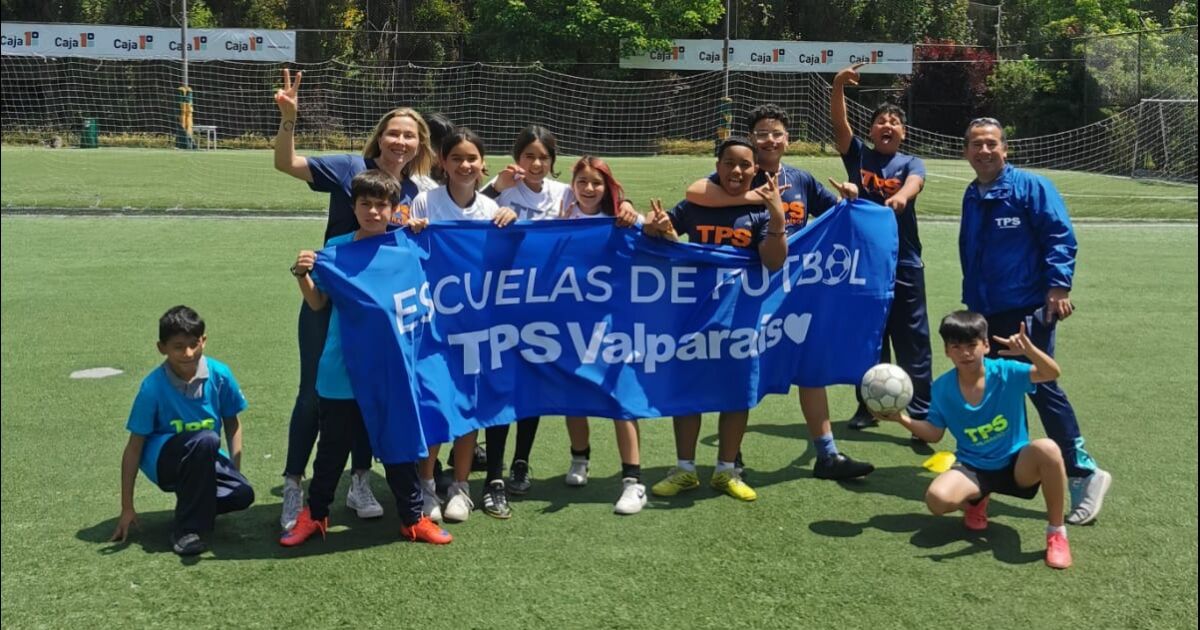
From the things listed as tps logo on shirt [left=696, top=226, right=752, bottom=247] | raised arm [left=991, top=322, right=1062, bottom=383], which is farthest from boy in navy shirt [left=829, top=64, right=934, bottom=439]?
raised arm [left=991, top=322, right=1062, bottom=383]

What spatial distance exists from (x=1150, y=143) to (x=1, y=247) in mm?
24548

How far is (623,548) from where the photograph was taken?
4367 mm

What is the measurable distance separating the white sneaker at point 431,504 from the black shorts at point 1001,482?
7.77 ft

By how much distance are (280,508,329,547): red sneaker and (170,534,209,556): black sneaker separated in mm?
324

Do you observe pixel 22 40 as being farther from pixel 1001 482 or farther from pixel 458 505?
pixel 1001 482

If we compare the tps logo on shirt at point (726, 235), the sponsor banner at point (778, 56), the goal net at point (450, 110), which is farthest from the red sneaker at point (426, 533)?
the sponsor banner at point (778, 56)

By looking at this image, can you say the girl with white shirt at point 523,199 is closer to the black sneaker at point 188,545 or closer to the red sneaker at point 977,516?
the black sneaker at point 188,545

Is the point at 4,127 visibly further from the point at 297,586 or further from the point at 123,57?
the point at 297,586

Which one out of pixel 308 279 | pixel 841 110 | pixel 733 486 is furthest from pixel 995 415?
pixel 308 279

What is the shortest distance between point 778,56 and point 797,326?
125ft

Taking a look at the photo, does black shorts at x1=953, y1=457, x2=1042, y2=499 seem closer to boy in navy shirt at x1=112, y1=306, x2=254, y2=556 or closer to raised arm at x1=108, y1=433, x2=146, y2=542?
boy in navy shirt at x1=112, y1=306, x2=254, y2=556

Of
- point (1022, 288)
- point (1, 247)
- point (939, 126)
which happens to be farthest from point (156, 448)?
point (939, 126)

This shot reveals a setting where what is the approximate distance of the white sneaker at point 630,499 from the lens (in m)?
4.79

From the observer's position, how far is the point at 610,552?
4.31 metres
